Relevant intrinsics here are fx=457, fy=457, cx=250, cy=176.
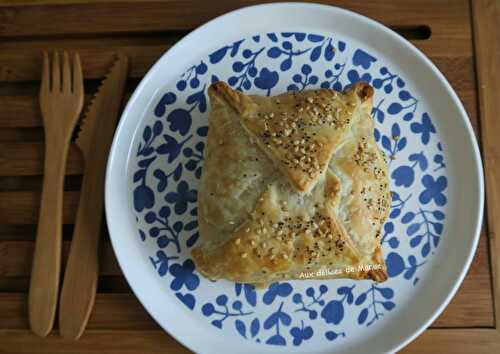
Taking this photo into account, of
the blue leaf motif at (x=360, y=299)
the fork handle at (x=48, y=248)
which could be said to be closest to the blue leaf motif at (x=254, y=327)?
the blue leaf motif at (x=360, y=299)

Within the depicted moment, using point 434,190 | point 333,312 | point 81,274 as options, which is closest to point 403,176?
point 434,190

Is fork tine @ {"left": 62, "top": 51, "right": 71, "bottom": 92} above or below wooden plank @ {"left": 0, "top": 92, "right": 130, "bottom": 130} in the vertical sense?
above

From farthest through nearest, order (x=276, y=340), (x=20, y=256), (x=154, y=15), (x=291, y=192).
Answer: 1. (x=154, y=15)
2. (x=20, y=256)
3. (x=276, y=340)
4. (x=291, y=192)

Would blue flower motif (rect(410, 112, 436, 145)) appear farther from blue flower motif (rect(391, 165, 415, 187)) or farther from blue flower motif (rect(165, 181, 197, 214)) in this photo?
blue flower motif (rect(165, 181, 197, 214))

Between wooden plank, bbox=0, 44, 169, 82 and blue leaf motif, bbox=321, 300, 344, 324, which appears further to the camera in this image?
wooden plank, bbox=0, 44, 169, 82

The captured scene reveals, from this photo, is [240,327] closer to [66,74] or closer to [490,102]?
[66,74]

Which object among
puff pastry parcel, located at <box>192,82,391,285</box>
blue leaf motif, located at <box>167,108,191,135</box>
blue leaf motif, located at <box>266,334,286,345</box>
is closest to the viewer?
puff pastry parcel, located at <box>192,82,391,285</box>

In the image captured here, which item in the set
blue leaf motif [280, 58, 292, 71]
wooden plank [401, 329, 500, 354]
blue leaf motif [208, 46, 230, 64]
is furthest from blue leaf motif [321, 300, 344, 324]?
blue leaf motif [208, 46, 230, 64]
